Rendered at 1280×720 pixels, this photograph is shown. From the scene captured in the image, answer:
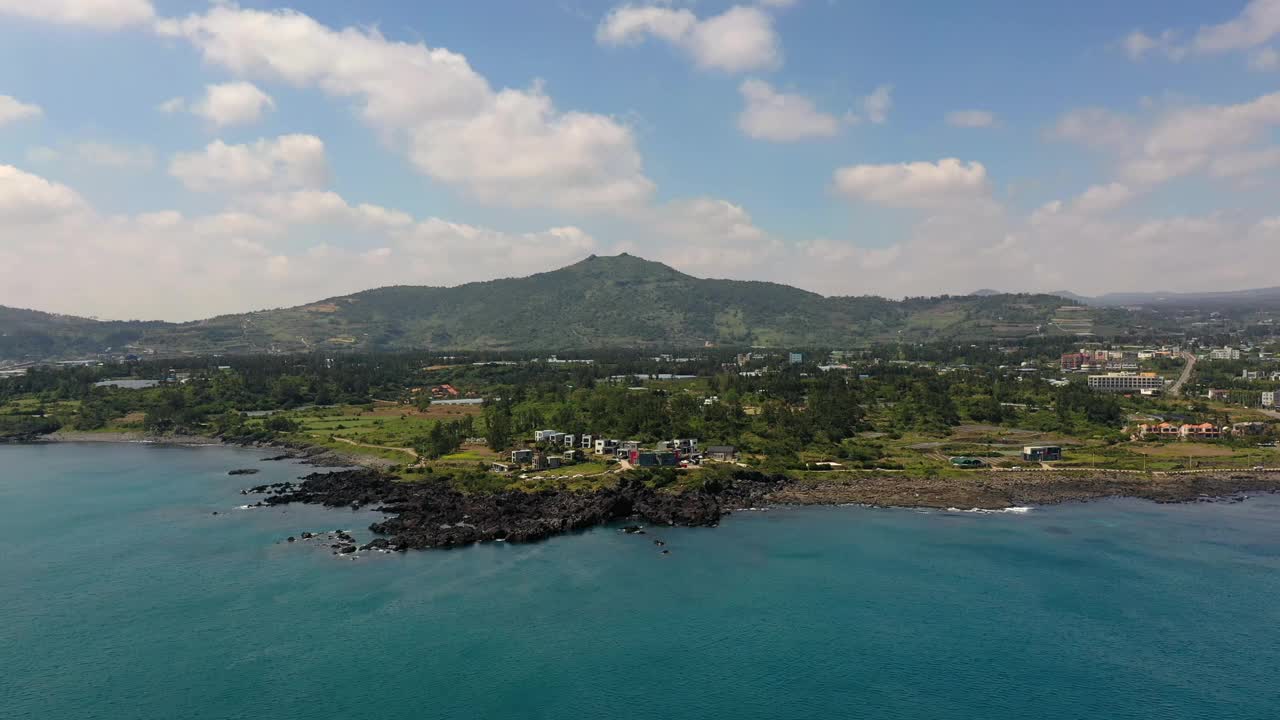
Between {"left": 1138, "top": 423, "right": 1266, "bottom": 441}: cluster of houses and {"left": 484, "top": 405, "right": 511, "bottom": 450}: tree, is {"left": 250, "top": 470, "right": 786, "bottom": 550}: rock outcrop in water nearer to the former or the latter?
{"left": 484, "top": 405, "right": 511, "bottom": 450}: tree

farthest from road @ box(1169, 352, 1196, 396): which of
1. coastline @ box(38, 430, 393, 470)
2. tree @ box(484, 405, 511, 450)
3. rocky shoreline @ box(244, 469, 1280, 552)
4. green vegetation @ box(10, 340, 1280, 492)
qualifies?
coastline @ box(38, 430, 393, 470)

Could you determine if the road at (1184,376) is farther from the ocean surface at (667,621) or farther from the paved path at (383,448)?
the paved path at (383,448)

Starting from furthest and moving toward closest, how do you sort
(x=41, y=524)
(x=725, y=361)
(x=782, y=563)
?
(x=725, y=361) → (x=41, y=524) → (x=782, y=563)

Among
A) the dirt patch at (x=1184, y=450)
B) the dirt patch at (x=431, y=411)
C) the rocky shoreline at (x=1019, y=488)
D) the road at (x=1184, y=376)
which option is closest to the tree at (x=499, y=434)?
the dirt patch at (x=431, y=411)

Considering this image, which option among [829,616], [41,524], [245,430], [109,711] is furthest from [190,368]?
[829,616]

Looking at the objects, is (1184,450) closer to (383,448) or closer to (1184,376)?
(1184,376)

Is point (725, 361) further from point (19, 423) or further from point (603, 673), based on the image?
point (603, 673)
